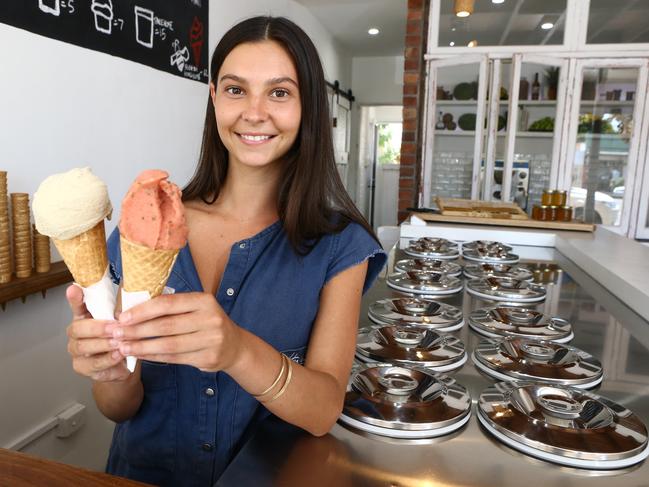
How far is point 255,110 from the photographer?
36.7 inches

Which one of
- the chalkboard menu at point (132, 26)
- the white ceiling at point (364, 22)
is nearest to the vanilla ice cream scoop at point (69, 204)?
the chalkboard menu at point (132, 26)

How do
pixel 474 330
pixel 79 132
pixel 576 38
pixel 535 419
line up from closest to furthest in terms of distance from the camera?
pixel 535 419 < pixel 474 330 < pixel 79 132 < pixel 576 38

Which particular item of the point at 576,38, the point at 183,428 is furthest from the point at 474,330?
the point at 576,38

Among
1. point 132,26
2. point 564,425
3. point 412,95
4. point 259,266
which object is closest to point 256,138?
point 259,266

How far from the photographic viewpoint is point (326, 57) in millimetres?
6008

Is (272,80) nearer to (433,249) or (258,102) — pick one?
(258,102)

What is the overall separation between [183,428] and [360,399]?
0.37m

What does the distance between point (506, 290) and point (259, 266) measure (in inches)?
37.0

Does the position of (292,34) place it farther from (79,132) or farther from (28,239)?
(79,132)

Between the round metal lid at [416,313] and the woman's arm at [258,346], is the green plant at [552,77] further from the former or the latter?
the woman's arm at [258,346]

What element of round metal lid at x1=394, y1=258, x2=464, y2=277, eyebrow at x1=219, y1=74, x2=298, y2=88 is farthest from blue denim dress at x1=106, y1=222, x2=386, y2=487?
round metal lid at x1=394, y1=258, x2=464, y2=277

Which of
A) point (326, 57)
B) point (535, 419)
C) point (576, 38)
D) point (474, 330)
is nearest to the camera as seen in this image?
point (535, 419)

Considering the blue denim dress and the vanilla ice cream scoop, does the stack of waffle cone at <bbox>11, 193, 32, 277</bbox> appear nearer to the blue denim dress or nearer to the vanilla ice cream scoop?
the blue denim dress

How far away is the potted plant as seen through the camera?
14.2 feet
